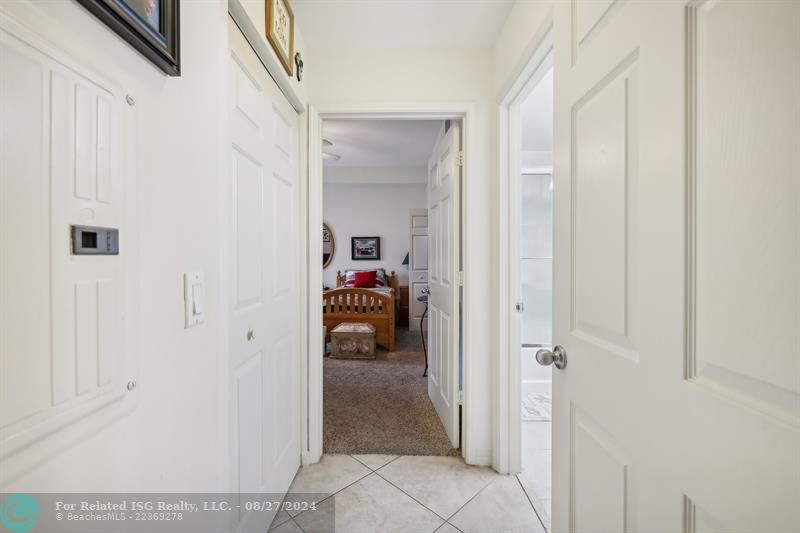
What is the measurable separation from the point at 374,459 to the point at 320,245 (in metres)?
1.28

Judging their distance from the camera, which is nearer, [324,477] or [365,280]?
[324,477]

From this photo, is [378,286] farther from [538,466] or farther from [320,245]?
[538,466]

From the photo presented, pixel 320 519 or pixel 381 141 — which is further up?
pixel 381 141

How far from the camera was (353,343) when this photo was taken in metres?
4.09

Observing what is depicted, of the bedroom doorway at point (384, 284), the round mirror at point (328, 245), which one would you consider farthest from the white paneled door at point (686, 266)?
the round mirror at point (328, 245)

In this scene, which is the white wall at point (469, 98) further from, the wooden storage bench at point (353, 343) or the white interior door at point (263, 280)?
the wooden storage bench at point (353, 343)

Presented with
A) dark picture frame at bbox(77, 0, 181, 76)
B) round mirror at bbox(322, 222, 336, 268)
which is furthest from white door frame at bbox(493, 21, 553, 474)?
round mirror at bbox(322, 222, 336, 268)

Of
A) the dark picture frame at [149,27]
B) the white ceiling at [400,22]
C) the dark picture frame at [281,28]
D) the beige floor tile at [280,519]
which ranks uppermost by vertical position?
the white ceiling at [400,22]

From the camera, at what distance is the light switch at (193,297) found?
0.85 m

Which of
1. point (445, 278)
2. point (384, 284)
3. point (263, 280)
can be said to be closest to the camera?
point (263, 280)

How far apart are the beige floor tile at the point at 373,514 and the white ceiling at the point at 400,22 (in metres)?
2.39

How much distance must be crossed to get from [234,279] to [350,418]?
176cm

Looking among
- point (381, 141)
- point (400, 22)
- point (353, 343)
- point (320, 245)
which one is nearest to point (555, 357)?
point (320, 245)

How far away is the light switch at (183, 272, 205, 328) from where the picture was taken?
2.79 ft
